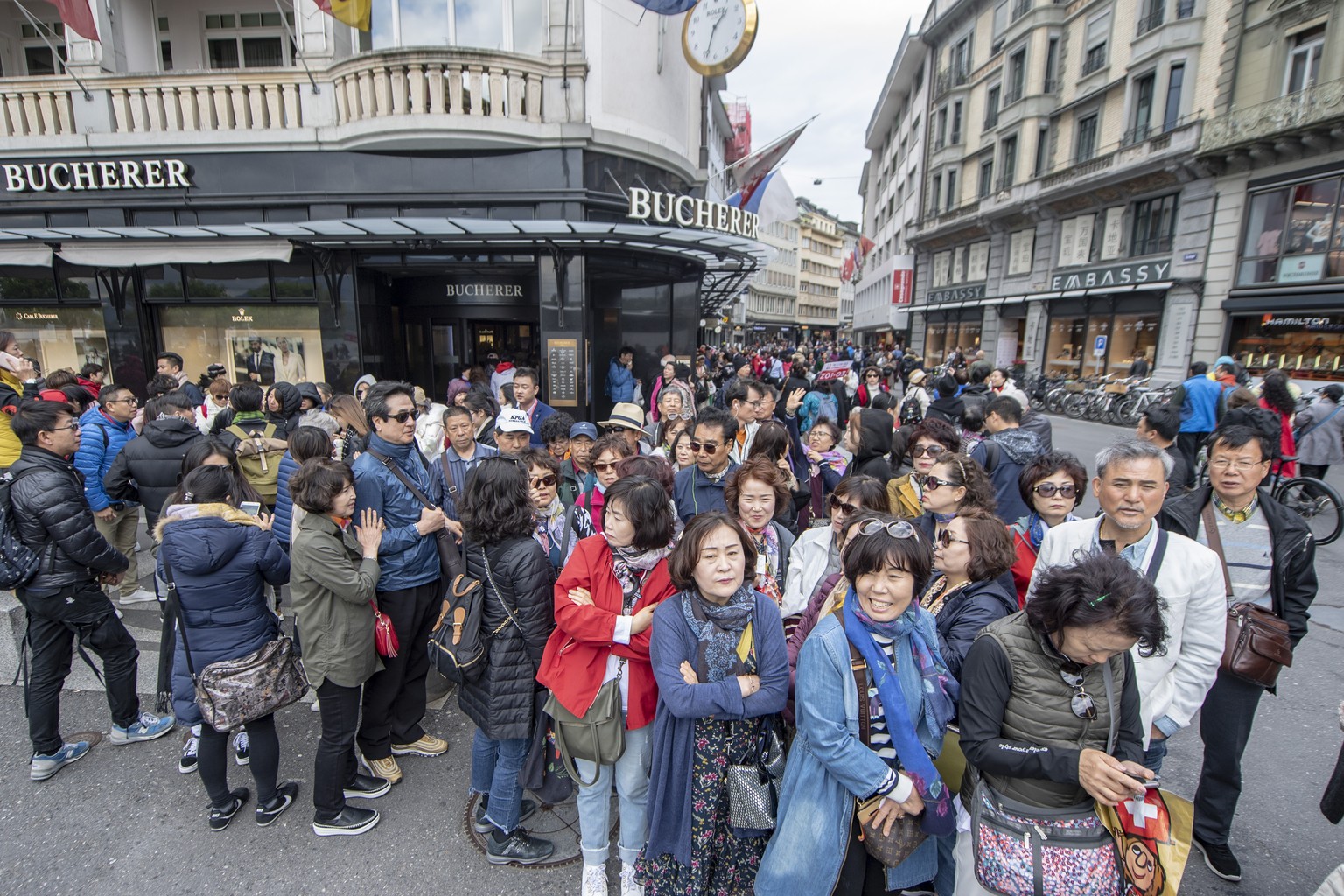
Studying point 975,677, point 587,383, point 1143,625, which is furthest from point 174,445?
point 587,383

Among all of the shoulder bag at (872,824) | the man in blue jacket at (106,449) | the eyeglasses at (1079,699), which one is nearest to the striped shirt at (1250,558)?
the eyeglasses at (1079,699)

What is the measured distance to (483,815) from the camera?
3.12 metres

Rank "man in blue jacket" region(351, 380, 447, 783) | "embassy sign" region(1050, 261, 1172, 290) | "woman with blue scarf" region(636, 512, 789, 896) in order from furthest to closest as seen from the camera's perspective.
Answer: "embassy sign" region(1050, 261, 1172, 290) < "man in blue jacket" region(351, 380, 447, 783) < "woman with blue scarf" region(636, 512, 789, 896)

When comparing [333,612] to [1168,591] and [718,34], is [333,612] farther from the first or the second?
[718,34]

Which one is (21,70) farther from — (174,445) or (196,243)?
(174,445)

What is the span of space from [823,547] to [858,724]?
1.11m

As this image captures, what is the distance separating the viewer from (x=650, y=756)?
271cm

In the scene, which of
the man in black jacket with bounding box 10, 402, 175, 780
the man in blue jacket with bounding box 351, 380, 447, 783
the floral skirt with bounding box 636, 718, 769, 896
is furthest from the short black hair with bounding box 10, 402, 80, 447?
the floral skirt with bounding box 636, 718, 769, 896

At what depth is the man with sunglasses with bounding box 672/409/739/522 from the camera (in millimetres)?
3834

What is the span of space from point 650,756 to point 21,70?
18506mm

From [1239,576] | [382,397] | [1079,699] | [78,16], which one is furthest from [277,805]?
[78,16]

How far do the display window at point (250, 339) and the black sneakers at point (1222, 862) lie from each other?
13.0 metres

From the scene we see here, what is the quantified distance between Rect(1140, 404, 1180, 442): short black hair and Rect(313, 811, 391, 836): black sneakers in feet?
18.8

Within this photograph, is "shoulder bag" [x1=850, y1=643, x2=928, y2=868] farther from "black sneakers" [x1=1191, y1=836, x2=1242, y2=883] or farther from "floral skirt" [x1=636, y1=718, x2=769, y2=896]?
"black sneakers" [x1=1191, y1=836, x2=1242, y2=883]
